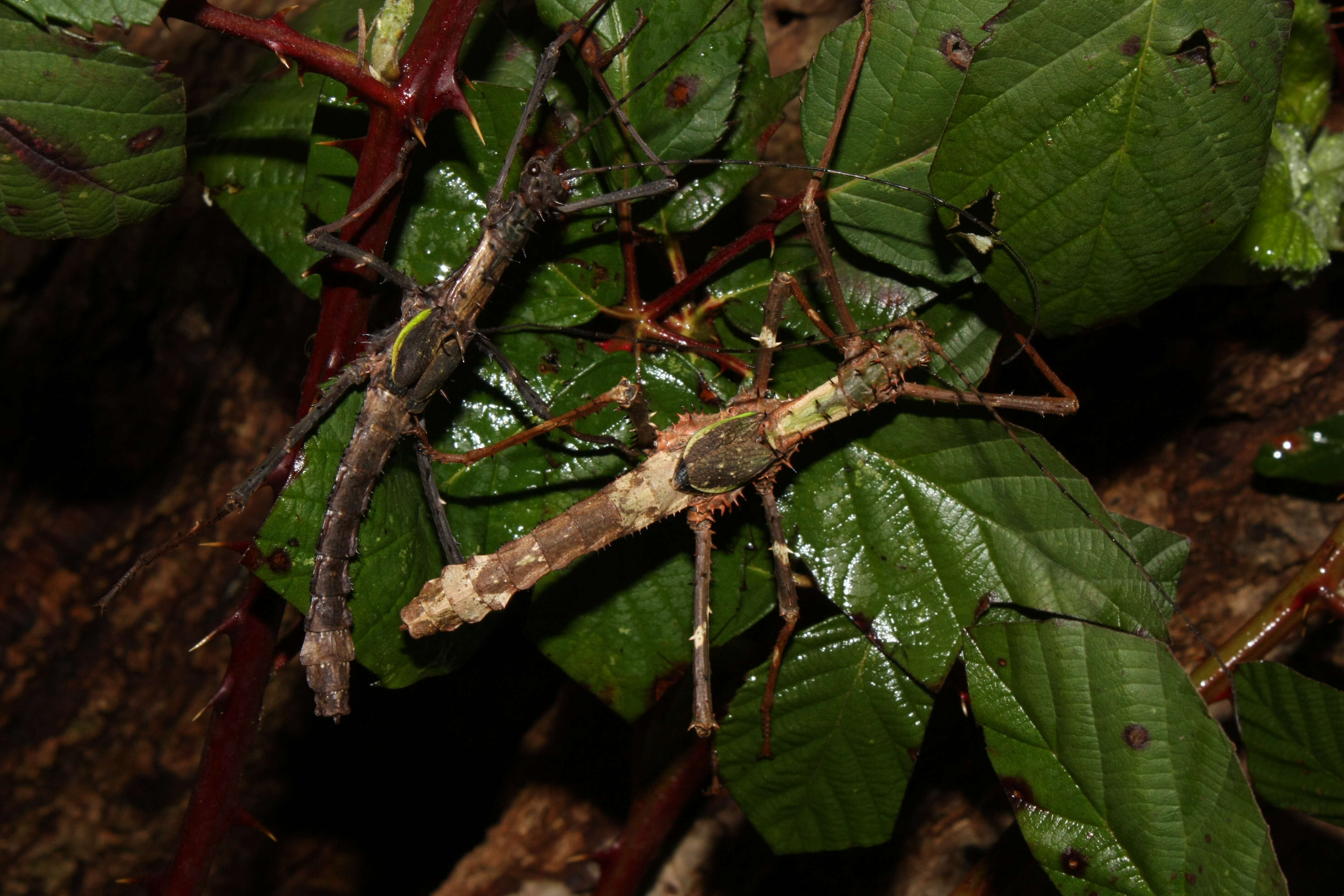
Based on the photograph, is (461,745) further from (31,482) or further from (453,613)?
(31,482)

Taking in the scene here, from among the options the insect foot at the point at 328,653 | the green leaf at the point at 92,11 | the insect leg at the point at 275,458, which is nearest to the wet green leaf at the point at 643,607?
the insect foot at the point at 328,653

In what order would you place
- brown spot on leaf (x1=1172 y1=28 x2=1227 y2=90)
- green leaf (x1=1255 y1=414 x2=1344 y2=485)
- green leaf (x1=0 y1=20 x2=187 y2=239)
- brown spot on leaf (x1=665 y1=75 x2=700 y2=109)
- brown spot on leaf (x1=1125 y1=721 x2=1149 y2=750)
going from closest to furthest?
brown spot on leaf (x1=1172 y1=28 x2=1227 y2=90) → green leaf (x1=0 y1=20 x2=187 y2=239) → brown spot on leaf (x1=1125 y1=721 x2=1149 y2=750) → brown spot on leaf (x1=665 y1=75 x2=700 y2=109) → green leaf (x1=1255 y1=414 x2=1344 y2=485)

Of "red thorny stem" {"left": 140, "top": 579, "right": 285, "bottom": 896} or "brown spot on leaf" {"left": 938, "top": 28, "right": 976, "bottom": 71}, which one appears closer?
"brown spot on leaf" {"left": 938, "top": 28, "right": 976, "bottom": 71}

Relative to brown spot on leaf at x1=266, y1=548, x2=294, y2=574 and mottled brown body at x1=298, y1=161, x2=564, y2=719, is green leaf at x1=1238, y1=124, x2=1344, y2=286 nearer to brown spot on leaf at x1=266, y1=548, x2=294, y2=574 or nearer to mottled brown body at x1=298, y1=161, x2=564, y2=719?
mottled brown body at x1=298, y1=161, x2=564, y2=719

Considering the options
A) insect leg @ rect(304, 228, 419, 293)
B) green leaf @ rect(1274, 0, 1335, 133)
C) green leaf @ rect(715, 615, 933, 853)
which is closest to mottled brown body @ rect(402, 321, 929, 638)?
green leaf @ rect(715, 615, 933, 853)

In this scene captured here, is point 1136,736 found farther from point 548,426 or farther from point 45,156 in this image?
point 45,156

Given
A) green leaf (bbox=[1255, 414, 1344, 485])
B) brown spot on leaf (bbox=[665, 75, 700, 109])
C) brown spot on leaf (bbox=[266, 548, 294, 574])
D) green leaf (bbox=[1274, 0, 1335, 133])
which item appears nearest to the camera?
brown spot on leaf (bbox=[266, 548, 294, 574])
